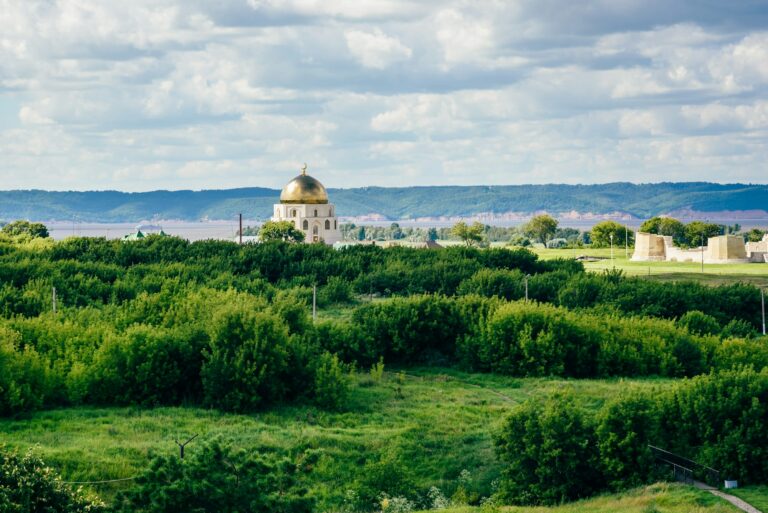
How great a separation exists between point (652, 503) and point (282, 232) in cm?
7624

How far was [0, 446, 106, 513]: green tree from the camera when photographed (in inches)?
792

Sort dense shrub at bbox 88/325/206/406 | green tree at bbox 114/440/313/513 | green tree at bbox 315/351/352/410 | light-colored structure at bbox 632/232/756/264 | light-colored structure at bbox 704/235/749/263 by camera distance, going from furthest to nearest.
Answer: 1. light-colored structure at bbox 632/232/756/264
2. light-colored structure at bbox 704/235/749/263
3. green tree at bbox 315/351/352/410
4. dense shrub at bbox 88/325/206/406
5. green tree at bbox 114/440/313/513

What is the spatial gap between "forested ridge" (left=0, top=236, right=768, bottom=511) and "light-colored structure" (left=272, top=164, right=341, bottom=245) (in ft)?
108

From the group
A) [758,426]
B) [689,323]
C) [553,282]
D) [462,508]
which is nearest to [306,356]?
[462,508]

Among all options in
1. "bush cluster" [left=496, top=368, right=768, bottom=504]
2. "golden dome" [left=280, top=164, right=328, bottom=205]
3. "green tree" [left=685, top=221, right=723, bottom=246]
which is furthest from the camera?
"green tree" [left=685, top=221, right=723, bottom=246]

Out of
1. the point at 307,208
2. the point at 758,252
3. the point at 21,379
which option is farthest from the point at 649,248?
the point at 21,379

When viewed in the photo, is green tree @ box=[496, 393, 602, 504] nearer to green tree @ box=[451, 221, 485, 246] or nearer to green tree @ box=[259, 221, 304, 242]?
green tree @ box=[259, 221, 304, 242]

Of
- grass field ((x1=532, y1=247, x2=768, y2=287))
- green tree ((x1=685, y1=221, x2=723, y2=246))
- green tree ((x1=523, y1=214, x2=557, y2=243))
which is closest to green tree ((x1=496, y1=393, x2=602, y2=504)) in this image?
grass field ((x1=532, y1=247, x2=768, y2=287))

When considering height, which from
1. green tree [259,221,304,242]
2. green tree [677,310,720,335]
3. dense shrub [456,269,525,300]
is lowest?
green tree [677,310,720,335]

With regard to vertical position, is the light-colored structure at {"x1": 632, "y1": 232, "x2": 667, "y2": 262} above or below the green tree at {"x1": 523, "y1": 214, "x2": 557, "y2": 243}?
below

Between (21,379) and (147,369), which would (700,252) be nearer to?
(147,369)

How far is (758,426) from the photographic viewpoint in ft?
87.8

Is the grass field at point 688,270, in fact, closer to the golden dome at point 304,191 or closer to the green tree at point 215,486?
the golden dome at point 304,191

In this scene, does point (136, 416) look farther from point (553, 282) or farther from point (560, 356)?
point (553, 282)
